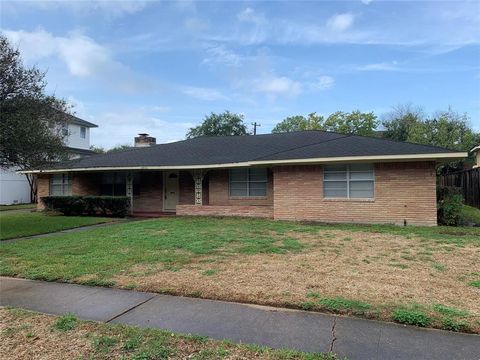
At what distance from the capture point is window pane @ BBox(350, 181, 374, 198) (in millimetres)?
14148

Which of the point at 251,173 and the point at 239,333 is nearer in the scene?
the point at 239,333

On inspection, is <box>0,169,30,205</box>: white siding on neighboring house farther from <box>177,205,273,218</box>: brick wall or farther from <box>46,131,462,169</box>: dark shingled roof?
<box>177,205,273,218</box>: brick wall

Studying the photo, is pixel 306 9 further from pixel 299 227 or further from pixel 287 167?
pixel 299 227

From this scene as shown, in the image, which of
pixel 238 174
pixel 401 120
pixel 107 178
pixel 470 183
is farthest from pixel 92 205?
pixel 401 120

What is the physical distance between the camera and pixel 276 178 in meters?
15.5

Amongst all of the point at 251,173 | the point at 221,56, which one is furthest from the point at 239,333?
the point at 221,56

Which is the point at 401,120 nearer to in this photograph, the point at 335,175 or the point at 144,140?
the point at 144,140

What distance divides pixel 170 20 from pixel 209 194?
8.24 meters

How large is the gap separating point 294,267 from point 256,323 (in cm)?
261

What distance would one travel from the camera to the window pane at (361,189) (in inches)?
557

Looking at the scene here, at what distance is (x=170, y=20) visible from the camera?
14.3 m

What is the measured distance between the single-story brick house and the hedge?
4.93 ft

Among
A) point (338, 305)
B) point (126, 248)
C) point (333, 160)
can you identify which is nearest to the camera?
point (338, 305)

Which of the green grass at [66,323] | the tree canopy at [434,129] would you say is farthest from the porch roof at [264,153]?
the tree canopy at [434,129]
